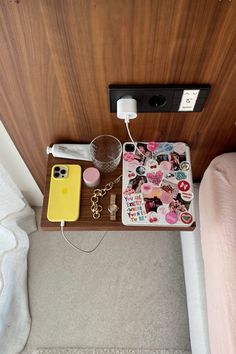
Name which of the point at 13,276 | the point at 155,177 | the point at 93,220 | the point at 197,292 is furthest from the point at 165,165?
the point at 13,276

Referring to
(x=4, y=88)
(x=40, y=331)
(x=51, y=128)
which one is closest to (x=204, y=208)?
(x=51, y=128)

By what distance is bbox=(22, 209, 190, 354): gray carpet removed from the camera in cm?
124

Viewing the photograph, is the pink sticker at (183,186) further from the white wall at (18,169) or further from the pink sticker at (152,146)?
the white wall at (18,169)

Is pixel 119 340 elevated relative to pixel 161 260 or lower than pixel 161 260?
lower

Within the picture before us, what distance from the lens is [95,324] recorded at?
4.13 feet

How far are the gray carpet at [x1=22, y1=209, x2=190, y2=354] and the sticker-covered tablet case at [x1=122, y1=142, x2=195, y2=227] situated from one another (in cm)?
62

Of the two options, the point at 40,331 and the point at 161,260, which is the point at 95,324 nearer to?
the point at 40,331

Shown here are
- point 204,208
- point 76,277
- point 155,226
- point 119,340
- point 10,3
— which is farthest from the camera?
point 76,277

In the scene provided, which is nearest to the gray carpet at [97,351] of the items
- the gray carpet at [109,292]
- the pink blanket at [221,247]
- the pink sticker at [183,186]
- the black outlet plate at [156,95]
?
the gray carpet at [109,292]

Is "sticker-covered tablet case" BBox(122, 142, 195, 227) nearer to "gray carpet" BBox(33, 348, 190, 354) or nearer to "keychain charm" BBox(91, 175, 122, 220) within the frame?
"keychain charm" BBox(91, 175, 122, 220)

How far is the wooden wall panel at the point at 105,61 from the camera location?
1.78 feet

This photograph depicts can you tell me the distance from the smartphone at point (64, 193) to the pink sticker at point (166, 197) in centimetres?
24

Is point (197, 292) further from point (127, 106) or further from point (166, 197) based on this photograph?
point (127, 106)

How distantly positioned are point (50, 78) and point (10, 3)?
19cm
